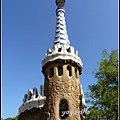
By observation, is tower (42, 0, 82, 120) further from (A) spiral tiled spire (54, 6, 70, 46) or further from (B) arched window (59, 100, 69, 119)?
(A) spiral tiled spire (54, 6, 70, 46)

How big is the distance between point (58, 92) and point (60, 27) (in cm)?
428

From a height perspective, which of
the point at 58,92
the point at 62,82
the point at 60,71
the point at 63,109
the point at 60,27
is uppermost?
the point at 60,27

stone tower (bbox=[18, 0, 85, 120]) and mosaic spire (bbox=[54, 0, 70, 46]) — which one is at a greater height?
mosaic spire (bbox=[54, 0, 70, 46])

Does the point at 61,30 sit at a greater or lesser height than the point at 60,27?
lesser

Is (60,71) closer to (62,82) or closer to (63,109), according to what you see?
(62,82)

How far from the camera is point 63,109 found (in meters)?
9.47

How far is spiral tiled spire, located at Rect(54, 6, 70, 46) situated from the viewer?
39.5 ft

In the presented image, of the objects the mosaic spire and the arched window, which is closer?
the arched window

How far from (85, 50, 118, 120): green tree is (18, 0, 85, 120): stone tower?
547 mm

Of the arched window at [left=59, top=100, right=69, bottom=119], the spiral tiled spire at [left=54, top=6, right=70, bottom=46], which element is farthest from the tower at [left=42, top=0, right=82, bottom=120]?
the spiral tiled spire at [left=54, top=6, right=70, bottom=46]

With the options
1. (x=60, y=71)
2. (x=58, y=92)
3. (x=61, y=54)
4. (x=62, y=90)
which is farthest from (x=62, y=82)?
(x=61, y=54)

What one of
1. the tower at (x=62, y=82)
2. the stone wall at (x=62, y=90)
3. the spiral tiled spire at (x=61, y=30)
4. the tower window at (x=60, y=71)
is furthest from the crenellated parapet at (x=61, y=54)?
the spiral tiled spire at (x=61, y=30)

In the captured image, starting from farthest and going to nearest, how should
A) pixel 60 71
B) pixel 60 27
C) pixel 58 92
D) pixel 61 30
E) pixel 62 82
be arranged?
pixel 60 27, pixel 61 30, pixel 60 71, pixel 62 82, pixel 58 92

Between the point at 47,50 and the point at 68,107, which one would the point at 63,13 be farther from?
the point at 68,107
